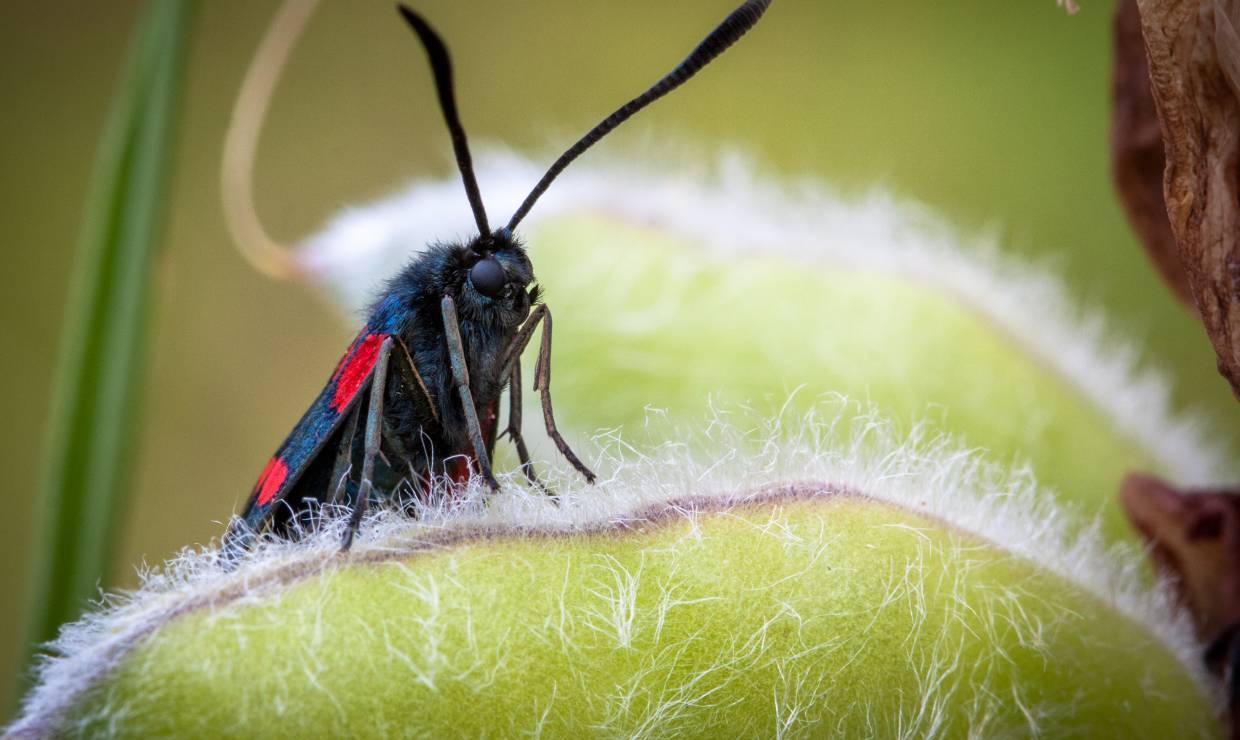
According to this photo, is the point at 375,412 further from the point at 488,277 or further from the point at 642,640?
the point at 642,640

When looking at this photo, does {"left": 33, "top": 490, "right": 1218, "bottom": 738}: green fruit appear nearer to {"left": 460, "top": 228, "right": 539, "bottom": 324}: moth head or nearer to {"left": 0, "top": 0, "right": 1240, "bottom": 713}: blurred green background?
{"left": 460, "top": 228, "right": 539, "bottom": 324}: moth head

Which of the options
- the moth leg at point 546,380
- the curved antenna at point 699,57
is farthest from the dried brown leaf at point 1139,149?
the moth leg at point 546,380

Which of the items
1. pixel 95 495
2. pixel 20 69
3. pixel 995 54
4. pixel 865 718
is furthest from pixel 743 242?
pixel 20 69

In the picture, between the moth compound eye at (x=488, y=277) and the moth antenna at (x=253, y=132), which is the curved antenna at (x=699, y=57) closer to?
the moth compound eye at (x=488, y=277)

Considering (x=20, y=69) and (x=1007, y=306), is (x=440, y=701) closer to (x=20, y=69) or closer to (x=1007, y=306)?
(x=1007, y=306)

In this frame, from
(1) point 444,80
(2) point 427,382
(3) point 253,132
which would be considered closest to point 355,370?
(2) point 427,382

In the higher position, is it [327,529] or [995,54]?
[995,54]

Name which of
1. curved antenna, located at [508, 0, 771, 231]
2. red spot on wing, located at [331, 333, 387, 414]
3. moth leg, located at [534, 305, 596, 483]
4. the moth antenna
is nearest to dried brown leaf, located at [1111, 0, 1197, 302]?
curved antenna, located at [508, 0, 771, 231]
